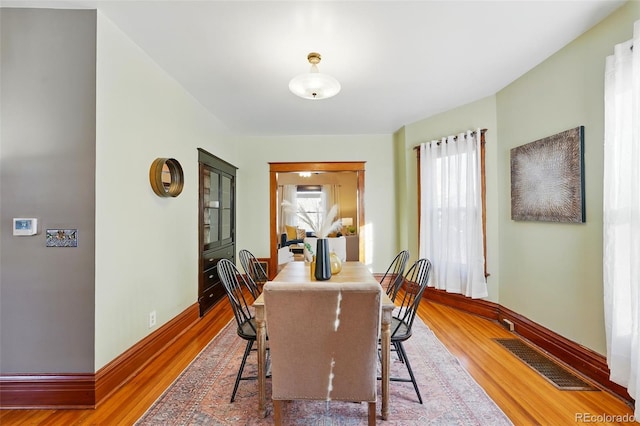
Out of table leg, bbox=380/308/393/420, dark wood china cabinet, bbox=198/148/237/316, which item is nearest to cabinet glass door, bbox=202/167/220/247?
dark wood china cabinet, bbox=198/148/237/316

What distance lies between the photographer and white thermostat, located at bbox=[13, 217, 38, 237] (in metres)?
1.94

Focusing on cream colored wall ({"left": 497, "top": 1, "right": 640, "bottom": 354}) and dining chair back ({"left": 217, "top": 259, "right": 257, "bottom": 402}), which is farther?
cream colored wall ({"left": 497, "top": 1, "right": 640, "bottom": 354})

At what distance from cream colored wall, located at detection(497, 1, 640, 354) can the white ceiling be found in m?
0.15

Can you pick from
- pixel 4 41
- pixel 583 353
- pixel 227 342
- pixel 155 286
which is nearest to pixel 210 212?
pixel 155 286

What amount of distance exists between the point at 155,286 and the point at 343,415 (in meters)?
1.94

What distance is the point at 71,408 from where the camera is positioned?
1.93m

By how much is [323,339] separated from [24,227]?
6.84 ft

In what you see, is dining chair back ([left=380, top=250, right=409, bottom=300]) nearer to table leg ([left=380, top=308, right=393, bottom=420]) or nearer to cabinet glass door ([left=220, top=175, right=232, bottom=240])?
table leg ([left=380, top=308, right=393, bottom=420])

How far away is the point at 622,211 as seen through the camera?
75.8 inches

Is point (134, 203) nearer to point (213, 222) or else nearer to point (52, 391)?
point (52, 391)

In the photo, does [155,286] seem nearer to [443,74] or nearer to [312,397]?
[312,397]

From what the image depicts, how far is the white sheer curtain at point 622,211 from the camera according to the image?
5.93 ft

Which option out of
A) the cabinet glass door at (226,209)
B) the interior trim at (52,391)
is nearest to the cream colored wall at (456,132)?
the cabinet glass door at (226,209)

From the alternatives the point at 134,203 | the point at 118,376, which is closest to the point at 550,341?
the point at 118,376
